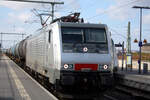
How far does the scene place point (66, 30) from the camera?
11.2 meters

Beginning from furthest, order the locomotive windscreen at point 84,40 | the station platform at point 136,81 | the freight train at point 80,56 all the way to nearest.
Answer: the station platform at point 136,81 < the locomotive windscreen at point 84,40 < the freight train at point 80,56

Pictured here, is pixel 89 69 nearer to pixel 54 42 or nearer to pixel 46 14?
pixel 54 42

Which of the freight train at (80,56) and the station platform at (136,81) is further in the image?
the station platform at (136,81)

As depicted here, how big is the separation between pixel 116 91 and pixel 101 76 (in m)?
5.94

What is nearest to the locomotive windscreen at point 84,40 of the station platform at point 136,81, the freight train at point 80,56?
the freight train at point 80,56

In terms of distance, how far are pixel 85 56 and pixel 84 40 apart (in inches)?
28.5

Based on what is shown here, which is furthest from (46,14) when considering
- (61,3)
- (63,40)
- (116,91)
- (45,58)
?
(63,40)

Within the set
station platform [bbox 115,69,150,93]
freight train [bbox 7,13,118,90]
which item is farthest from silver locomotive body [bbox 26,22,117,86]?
station platform [bbox 115,69,150,93]

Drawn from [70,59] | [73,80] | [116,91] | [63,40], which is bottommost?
[116,91]

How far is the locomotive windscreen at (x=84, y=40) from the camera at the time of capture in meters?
10.9

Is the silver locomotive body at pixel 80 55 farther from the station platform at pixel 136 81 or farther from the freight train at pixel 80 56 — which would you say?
the station platform at pixel 136 81

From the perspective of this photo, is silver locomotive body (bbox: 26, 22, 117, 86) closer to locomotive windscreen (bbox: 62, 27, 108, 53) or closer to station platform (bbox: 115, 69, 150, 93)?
locomotive windscreen (bbox: 62, 27, 108, 53)

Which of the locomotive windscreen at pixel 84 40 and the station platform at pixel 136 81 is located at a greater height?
the locomotive windscreen at pixel 84 40

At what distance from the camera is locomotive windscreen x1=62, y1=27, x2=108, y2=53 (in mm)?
10906
